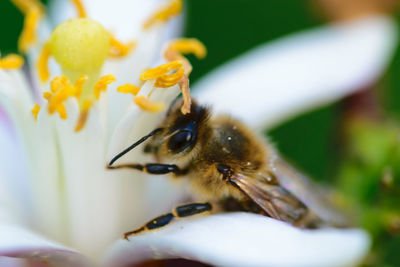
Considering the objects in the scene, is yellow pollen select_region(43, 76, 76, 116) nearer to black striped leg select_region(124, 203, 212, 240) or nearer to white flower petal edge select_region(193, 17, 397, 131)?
black striped leg select_region(124, 203, 212, 240)

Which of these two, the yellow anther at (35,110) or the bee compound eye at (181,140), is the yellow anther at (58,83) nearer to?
the yellow anther at (35,110)

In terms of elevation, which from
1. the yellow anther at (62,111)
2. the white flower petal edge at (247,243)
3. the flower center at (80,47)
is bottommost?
the white flower petal edge at (247,243)

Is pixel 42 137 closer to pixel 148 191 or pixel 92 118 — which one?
pixel 92 118

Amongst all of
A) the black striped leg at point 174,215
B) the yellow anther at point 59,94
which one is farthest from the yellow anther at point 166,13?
the black striped leg at point 174,215

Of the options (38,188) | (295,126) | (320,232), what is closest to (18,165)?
(38,188)

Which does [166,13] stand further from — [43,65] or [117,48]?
[43,65]

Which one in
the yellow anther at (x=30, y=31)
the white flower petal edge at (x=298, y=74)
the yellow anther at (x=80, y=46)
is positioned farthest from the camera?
the white flower petal edge at (x=298, y=74)

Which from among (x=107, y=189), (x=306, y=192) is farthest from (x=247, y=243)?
(x=107, y=189)

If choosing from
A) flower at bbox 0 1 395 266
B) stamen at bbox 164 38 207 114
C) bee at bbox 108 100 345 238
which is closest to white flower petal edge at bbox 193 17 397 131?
flower at bbox 0 1 395 266
